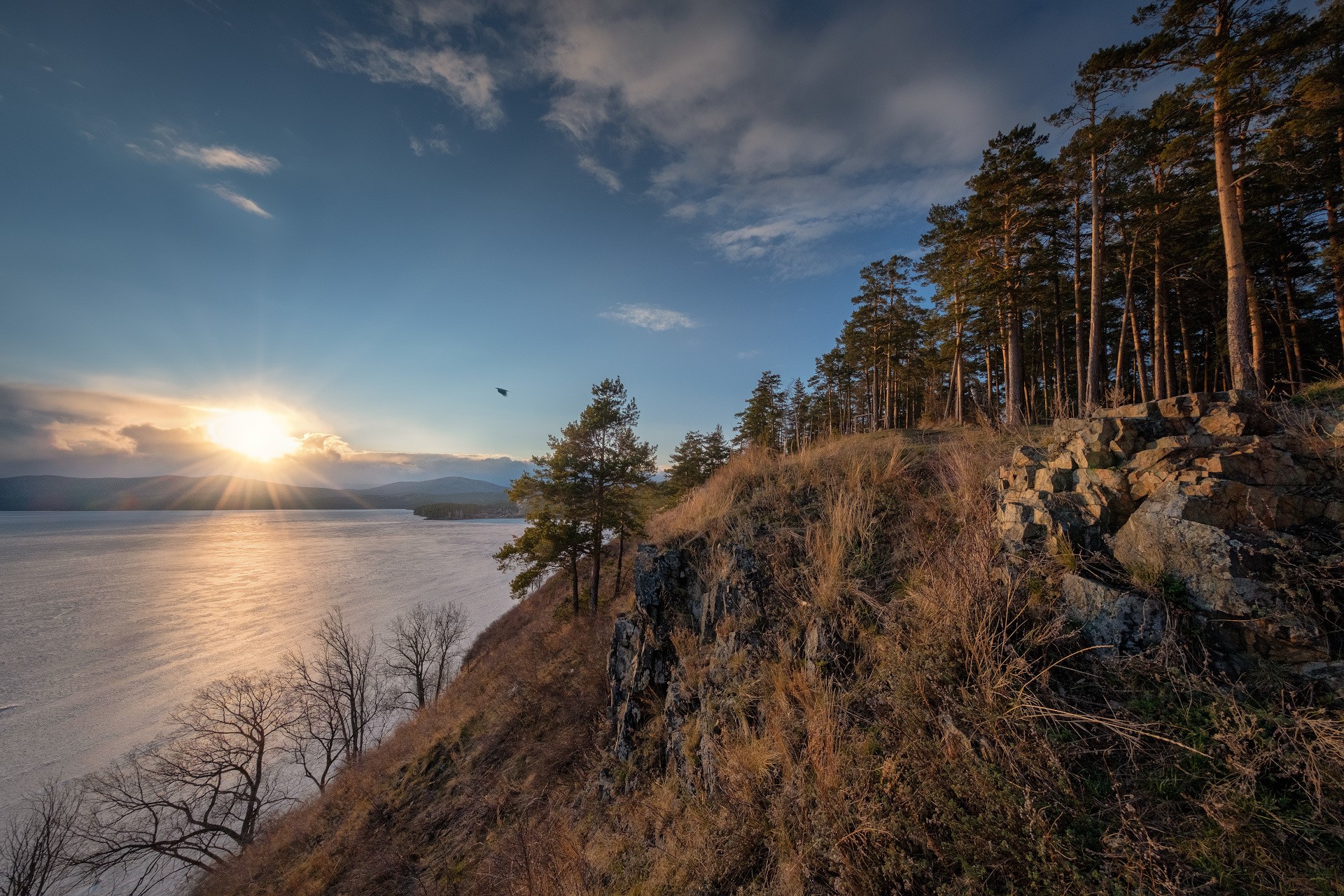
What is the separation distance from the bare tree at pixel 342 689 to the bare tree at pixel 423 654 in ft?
3.65

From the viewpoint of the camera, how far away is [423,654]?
77.3 feet

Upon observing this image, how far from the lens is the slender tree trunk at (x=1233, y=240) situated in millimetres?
9586

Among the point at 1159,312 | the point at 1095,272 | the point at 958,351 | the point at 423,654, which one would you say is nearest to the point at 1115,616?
the point at 1095,272

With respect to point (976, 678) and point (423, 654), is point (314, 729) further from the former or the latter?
point (976, 678)

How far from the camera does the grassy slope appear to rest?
197 cm

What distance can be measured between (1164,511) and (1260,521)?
0.47 meters

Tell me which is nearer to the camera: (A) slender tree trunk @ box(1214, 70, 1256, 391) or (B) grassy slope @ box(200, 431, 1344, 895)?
(B) grassy slope @ box(200, 431, 1344, 895)

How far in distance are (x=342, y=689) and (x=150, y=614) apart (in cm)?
2581

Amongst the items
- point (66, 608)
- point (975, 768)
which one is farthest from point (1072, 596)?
point (66, 608)

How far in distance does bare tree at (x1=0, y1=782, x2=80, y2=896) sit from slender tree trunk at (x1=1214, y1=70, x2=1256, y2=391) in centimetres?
3245

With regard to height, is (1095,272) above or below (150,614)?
above

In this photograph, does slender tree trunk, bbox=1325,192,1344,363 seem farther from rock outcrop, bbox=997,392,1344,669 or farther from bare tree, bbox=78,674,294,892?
bare tree, bbox=78,674,294,892

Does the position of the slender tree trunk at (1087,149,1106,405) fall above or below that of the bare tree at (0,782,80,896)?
above

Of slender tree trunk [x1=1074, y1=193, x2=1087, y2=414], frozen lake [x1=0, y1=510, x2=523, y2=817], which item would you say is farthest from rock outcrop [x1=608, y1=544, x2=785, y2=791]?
frozen lake [x1=0, y1=510, x2=523, y2=817]
